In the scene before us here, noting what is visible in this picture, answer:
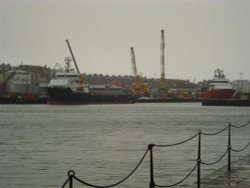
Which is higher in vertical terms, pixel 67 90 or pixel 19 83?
pixel 19 83

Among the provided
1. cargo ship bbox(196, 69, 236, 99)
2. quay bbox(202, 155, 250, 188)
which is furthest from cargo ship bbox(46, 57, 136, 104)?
quay bbox(202, 155, 250, 188)

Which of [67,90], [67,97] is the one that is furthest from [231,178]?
[67,97]

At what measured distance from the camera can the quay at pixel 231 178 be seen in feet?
38.0

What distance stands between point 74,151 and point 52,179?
844cm

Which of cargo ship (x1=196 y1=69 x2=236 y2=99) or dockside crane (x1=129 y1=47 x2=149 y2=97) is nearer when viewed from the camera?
cargo ship (x1=196 y1=69 x2=236 y2=99)

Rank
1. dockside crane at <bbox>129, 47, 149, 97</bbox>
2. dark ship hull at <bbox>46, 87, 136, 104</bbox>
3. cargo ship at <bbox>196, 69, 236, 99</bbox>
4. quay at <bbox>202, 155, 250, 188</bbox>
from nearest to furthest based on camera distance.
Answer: quay at <bbox>202, 155, 250, 188</bbox> < dark ship hull at <bbox>46, 87, 136, 104</bbox> < cargo ship at <bbox>196, 69, 236, 99</bbox> < dockside crane at <bbox>129, 47, 149, 97</bbox>

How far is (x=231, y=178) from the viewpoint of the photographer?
41.3 ft

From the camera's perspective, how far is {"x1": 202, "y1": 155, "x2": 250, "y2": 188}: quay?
1158cm

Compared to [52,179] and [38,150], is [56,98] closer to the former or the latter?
[38,150]

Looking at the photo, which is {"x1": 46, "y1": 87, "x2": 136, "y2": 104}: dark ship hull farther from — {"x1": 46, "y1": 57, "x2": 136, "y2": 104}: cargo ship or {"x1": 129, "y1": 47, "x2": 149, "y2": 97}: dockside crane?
{"x1": 129, "y1": 47, "x2": 149, "y2": 97}: dockside crane

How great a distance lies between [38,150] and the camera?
24328 millimetres

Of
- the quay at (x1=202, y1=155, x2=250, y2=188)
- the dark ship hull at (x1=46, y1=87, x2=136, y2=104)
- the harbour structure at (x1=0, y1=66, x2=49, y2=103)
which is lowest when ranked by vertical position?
the quay at (x1=202, y1=155, x2=250, y2=188)

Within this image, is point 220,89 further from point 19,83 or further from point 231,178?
point 231,178

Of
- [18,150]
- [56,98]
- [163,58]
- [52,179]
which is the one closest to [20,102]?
[56,98]
